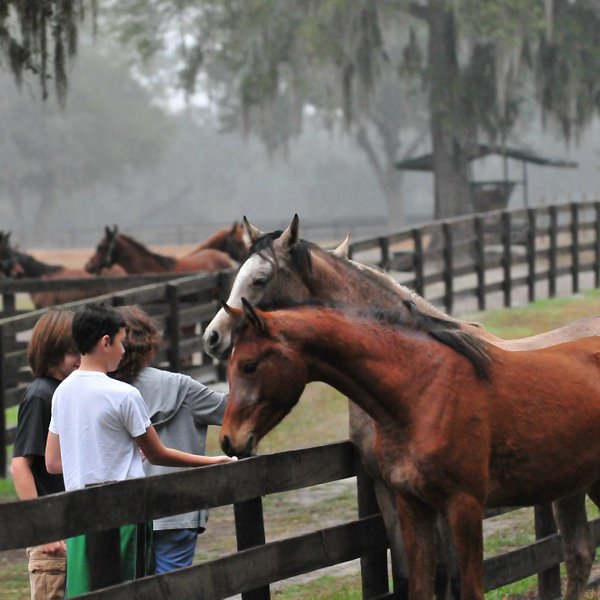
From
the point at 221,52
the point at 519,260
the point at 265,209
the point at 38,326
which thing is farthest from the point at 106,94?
the point at 38,326

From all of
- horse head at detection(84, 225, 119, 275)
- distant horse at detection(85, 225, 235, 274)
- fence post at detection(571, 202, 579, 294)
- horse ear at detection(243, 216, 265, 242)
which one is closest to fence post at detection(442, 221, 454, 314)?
fence post at detection(571, 202, 579, 294)

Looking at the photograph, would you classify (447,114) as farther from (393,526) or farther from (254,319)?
(254,319)

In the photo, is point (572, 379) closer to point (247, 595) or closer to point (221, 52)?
point (247, 595)

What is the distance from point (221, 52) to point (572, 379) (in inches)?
983

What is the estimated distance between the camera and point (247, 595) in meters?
4.52

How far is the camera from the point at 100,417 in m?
4.39

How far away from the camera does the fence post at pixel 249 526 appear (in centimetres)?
457

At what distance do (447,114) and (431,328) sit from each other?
78.9ft

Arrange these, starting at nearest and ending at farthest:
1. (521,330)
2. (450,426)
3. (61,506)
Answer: (61,506), (450,426), (521,330)

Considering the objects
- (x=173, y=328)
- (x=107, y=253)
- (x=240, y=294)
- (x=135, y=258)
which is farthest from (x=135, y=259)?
(x=240, y=294)

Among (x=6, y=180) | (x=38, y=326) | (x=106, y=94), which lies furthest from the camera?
(x=106, y=94)

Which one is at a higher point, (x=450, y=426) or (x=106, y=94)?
(x=106, y=94)

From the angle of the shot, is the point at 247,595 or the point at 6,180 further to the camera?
the point at 6,180

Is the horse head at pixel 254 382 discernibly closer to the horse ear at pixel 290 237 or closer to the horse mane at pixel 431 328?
the horse mane at pixel 431 328
